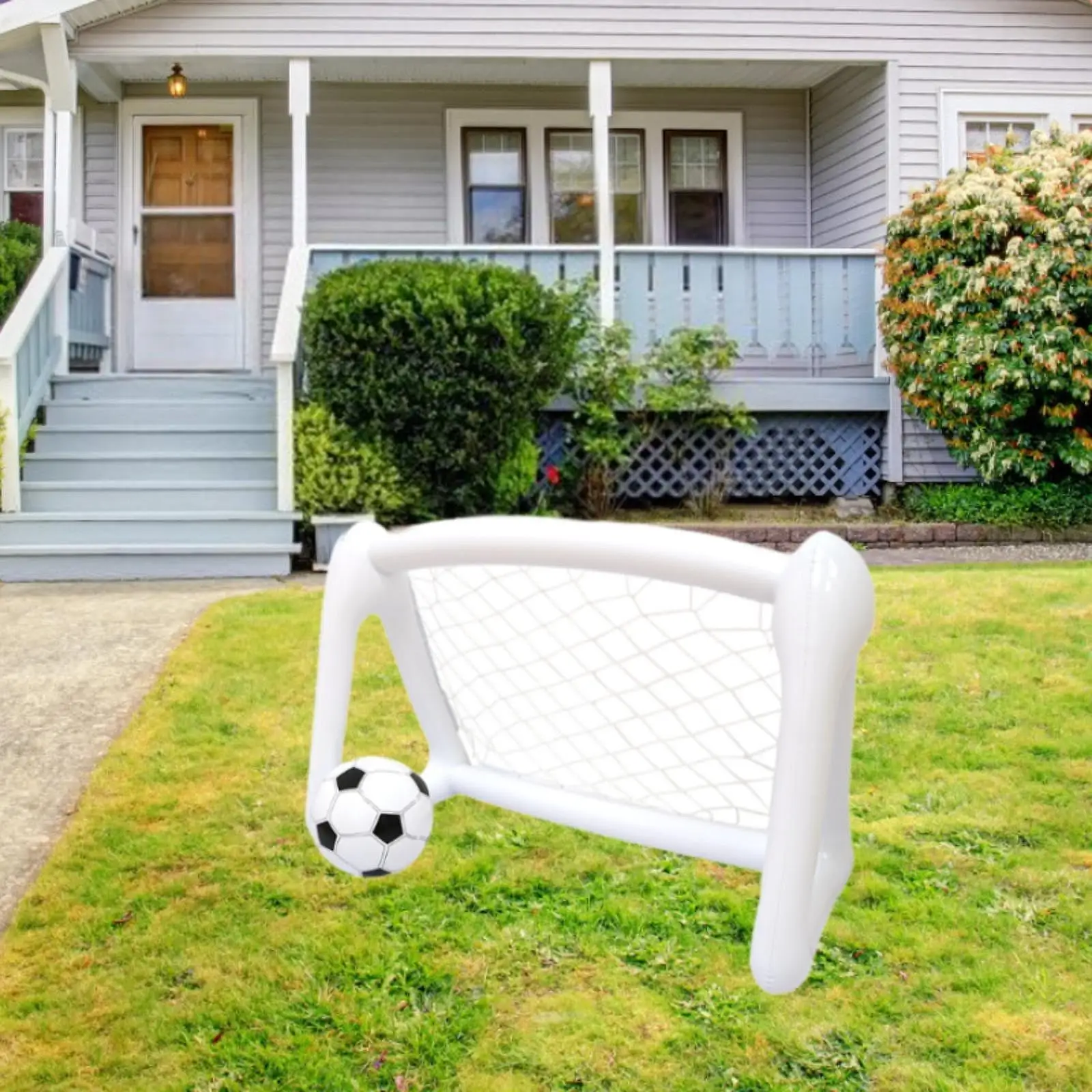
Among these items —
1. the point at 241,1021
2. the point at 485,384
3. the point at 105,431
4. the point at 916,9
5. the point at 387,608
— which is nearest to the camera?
the point at 387,608

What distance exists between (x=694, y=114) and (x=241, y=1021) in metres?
10.6

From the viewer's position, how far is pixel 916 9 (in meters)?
10.6

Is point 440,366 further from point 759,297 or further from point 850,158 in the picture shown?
point 850,158

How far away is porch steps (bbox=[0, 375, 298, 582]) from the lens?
8.30 meters

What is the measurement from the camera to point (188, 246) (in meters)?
11.7

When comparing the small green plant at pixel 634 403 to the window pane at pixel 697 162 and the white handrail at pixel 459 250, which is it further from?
the window pane at pixel 697 162

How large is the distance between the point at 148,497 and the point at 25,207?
4460mm

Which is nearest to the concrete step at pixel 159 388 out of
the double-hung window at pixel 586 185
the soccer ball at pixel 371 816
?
the double-hung window at pixel 586 185

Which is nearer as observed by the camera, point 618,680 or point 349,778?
point 618,680

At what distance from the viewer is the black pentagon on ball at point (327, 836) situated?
1.98 meters

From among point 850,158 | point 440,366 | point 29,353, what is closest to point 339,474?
point 440,366

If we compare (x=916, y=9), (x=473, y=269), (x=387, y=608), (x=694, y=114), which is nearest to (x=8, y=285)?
(x=473, y=269)

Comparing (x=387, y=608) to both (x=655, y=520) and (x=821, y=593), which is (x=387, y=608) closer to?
(x=821, y=593)

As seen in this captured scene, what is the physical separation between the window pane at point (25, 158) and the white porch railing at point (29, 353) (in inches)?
89.1
